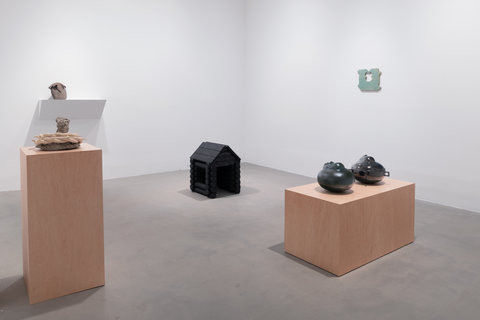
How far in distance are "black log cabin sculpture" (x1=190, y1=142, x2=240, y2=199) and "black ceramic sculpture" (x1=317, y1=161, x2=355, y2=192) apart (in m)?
1.96

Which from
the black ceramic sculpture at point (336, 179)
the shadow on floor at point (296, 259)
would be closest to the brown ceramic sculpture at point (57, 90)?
the shadow on floor at point (296, 259)

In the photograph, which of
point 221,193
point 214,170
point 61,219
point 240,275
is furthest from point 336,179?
point 221,193

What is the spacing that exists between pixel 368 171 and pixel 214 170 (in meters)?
2.04

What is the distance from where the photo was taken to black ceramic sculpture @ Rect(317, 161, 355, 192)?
115 inches

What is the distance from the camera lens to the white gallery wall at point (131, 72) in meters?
5.20

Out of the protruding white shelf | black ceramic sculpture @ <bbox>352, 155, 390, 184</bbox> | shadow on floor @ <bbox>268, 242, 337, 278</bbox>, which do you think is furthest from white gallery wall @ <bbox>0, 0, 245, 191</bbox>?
black ceramic sculpture @ <bbox>352, 155, 390, 184</bbox>

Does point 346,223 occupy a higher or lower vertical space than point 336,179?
lower

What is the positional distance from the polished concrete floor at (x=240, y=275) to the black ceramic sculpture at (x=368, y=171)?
0.59 m

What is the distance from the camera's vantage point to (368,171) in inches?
126

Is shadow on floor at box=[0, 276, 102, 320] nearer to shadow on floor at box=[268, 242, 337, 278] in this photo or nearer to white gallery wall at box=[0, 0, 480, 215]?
shadow on floor at box=[268, 242, 337, 278]

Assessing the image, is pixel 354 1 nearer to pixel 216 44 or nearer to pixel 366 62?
pixel 366 62

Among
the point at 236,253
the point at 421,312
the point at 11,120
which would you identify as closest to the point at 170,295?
the point at 236,253

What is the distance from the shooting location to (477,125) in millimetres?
4223

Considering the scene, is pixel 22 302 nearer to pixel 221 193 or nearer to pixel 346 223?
pixel 346 223
